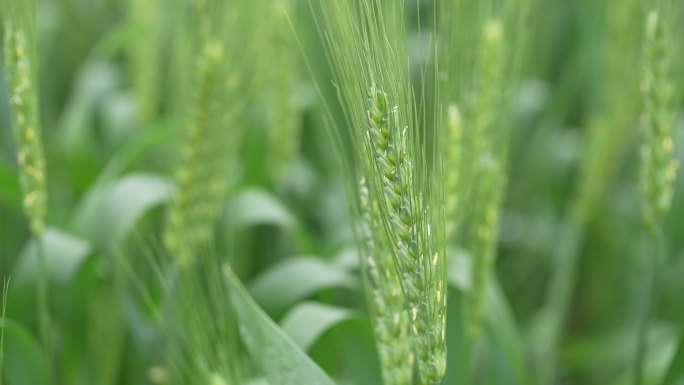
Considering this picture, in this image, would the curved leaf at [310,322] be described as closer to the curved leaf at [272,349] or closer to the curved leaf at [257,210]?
the curved leaf at [272,349]

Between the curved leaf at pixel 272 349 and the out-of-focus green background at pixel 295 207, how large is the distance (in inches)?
7.4

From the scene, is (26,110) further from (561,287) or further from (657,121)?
(561,287)

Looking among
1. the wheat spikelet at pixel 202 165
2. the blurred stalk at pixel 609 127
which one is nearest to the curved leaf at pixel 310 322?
the wheat spikelet at pixel 202 165

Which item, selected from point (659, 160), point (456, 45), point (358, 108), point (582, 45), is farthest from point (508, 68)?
point (582, 45)

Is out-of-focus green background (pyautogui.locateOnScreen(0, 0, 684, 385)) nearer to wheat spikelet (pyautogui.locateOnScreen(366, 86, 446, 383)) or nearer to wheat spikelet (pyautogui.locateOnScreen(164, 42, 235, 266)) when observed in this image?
wheat spikelet (pyautogui.locateOnScreen(164, 42, 235, 266))

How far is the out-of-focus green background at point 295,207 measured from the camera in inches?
58.7

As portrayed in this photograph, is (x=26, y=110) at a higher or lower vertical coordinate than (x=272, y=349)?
higher

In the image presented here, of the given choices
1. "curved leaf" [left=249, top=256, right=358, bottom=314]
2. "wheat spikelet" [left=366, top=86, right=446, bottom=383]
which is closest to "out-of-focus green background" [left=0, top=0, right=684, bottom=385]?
"curved leaf" [left=249, top=256, right=358, bottom=314]

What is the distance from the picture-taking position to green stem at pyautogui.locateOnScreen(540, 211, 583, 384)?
1.74 meters

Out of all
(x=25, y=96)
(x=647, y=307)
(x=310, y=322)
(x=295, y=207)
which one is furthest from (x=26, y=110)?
(x=295, y=207)

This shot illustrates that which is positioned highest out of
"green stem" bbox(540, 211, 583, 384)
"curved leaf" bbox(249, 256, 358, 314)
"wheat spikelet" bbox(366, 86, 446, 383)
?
"wheat spikelet" bbox(366, 86, 446, 383)

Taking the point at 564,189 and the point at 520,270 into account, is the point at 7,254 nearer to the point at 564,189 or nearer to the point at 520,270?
the point at 520,270

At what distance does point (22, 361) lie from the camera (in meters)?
1.24

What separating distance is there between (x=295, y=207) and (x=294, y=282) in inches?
24.5
